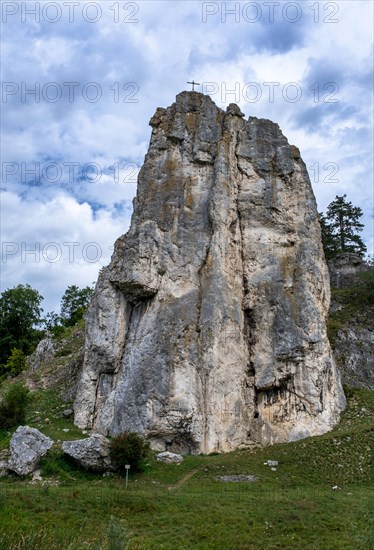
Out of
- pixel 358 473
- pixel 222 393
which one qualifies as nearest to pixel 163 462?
pixel 222 393

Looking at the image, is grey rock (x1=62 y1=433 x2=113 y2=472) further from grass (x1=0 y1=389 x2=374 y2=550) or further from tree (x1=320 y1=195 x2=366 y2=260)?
tree (x1=320 y1=195 x2=366 y2=260)

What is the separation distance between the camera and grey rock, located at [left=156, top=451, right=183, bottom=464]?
25812 millimetres

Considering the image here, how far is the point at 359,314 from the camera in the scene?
147 ft

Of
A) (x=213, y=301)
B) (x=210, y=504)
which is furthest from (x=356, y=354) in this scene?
(x=210, y=504)

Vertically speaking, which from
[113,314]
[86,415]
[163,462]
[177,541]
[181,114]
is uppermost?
[181,114]

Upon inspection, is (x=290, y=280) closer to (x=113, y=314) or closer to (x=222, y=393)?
(x=222, y=393)

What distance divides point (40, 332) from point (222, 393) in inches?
1321

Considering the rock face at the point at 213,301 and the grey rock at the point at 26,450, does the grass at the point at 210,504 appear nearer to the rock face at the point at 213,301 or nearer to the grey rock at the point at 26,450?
the grey rock at the point at 26,450

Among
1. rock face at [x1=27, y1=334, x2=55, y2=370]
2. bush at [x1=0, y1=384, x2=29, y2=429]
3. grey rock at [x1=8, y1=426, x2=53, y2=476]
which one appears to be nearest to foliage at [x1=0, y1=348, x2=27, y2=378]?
rock face at [x1=27, y1=334, x2=55, y2=370]

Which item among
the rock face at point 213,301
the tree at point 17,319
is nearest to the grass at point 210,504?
the rock face at point 213,301

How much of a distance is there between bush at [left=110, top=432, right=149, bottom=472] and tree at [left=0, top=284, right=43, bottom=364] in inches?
1371

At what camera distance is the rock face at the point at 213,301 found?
96.2ft

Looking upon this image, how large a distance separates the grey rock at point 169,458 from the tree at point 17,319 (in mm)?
33452

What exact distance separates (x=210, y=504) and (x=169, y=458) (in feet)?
23.0
